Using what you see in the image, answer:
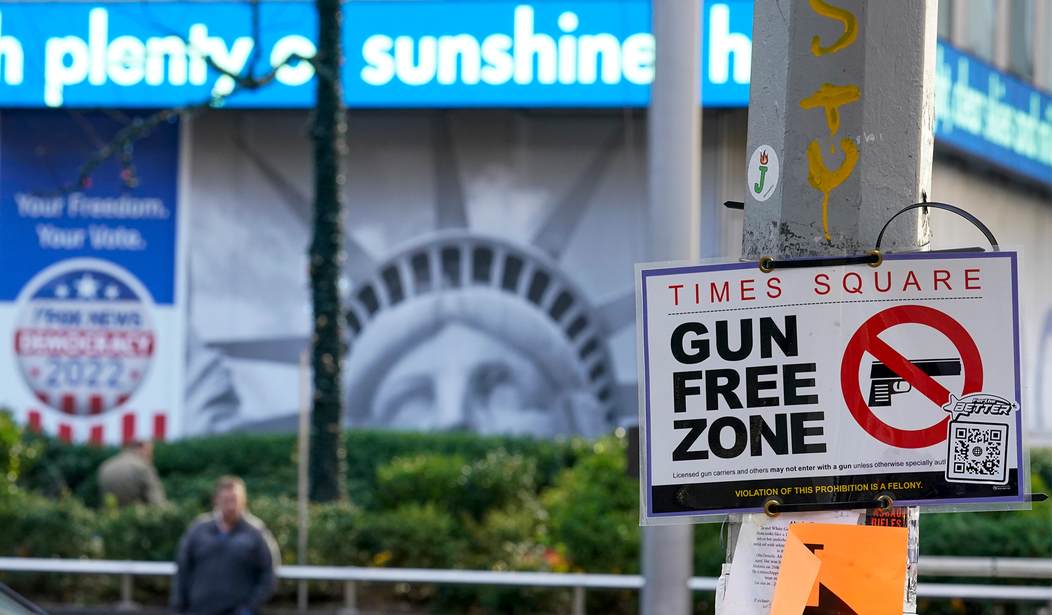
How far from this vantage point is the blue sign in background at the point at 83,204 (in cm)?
2244

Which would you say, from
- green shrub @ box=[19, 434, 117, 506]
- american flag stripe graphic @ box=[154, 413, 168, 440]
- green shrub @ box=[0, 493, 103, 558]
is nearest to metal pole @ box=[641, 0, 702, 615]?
green shrub @ box=[0, 493, 103, 558]

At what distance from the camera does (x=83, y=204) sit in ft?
74.2

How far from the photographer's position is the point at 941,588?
36.8ft

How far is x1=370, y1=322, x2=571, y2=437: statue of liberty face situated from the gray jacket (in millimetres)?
12090

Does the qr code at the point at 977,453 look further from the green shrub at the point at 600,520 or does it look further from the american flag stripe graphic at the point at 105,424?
the american flag stripe graphic at the point at 105,424

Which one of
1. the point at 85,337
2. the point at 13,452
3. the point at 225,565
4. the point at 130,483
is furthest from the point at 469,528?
the point at 85,337

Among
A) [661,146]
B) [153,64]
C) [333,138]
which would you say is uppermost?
[153,64]

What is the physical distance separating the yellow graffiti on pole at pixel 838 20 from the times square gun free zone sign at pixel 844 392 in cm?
48

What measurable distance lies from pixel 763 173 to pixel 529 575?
9.20 m

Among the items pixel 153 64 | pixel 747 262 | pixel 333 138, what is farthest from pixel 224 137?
pixel 747 262

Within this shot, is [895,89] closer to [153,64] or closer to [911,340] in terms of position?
[911,340]

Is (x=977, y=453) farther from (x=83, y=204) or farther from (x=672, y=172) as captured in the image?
(x=83, y=204)

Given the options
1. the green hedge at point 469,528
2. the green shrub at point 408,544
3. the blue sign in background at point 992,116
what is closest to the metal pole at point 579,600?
the green hedge at point 469,528

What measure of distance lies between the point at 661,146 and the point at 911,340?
6.04 m
